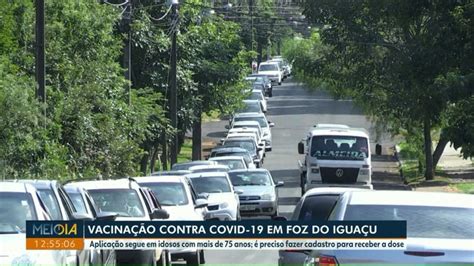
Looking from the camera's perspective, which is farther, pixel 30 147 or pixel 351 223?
pixel 30 147

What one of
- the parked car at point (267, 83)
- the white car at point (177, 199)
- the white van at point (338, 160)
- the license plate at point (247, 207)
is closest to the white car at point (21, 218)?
the white car at point (177, 199)

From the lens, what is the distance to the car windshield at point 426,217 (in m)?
11.4

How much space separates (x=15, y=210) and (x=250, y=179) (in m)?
22.4

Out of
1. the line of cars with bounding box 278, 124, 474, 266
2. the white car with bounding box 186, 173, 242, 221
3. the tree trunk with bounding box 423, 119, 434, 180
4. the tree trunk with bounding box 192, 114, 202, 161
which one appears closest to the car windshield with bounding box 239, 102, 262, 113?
the tree trunk with bounding box 192, 114, 202, 161

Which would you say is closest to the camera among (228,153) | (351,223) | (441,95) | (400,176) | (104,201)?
(351,223)

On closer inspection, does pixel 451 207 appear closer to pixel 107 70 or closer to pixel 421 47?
pixel 421 47

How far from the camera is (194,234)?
14.6 meters

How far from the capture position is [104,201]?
1875 cm

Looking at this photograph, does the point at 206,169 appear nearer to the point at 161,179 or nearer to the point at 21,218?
the point at 161,179

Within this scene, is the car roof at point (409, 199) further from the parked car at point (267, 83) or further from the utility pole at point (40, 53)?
the parked car at point (267, 83)

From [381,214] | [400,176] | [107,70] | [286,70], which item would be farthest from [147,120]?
[286,70]

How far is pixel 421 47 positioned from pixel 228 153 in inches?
595

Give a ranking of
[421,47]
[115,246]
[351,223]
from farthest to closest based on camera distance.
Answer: [421,47] < [115,246] < [351,223]

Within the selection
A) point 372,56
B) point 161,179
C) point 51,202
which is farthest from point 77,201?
point 372,56
